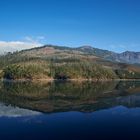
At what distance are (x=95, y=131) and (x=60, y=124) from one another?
32.4 feet

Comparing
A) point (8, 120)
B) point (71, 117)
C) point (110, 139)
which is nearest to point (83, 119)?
point (71, 117)

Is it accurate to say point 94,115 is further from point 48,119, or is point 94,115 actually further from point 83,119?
point 48,119

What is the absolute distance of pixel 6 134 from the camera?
5419 centimetres

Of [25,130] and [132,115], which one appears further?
[132,115]

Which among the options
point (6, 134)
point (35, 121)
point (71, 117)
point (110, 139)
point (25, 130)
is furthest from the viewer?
point (71, 117)

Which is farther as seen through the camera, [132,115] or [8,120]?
[132,115]

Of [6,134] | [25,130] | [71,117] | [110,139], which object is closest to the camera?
[110,139]

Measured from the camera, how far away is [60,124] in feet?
211

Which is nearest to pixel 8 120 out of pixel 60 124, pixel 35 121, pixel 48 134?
pixel 35 121

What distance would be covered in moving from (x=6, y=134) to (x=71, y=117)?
2296 centimetres

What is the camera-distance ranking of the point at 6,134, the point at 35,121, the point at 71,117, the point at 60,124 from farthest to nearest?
the point at 71,117, the point at 35,121, the point at 60,124, the point at 6,134

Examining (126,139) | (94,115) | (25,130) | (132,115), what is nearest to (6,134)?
(25,130)

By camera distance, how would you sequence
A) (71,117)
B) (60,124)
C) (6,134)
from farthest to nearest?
(71,117), (60,124), (6,134)

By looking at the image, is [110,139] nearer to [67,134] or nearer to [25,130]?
[67,134]
